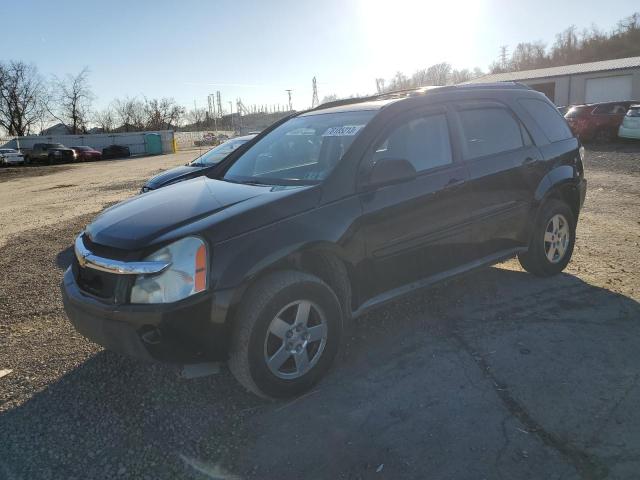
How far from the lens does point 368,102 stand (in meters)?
4.16

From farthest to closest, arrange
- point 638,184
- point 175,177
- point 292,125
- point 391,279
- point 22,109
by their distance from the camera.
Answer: point 22,109 → point 638,184 → point 175,177 → point 292,125 → point 391,279

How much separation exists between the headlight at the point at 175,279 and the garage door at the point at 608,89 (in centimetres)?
3980

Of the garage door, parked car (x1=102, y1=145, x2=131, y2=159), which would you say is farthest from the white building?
parked car (x1=102, y1=145, x2=131, y2=159)

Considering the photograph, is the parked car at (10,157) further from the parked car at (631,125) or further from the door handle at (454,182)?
the door handle at (454,182)

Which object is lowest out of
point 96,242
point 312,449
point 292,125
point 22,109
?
point 312,449

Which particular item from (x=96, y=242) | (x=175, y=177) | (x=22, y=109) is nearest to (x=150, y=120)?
(x=22, y=109)

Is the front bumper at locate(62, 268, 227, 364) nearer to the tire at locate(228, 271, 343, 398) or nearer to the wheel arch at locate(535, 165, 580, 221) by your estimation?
the tire at locate(228, 271, 343, 398)

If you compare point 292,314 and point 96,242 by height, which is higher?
point 96,242

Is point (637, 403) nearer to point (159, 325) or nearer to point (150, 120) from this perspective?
point (159, 325)

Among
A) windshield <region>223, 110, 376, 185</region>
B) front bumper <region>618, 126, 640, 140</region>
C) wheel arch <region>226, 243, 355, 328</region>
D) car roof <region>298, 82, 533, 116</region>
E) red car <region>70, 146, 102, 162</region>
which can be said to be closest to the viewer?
wheel arch <region>226, 243, 355, 328</region>

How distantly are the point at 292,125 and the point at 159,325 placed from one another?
2.44 m

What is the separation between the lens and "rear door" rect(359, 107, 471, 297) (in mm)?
3445

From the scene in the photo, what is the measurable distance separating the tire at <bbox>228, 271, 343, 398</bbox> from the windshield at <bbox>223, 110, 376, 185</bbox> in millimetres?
836

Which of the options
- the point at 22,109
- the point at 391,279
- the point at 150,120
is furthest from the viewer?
the point at 150,120
